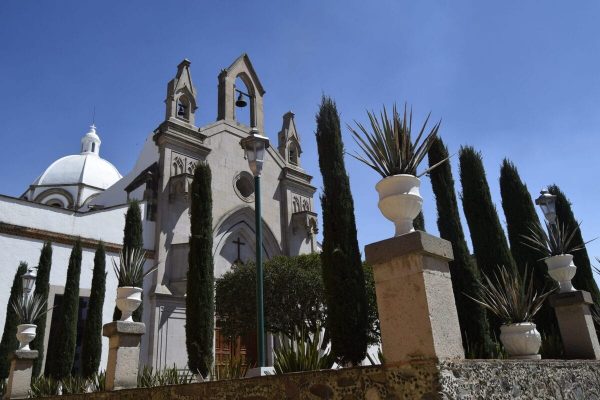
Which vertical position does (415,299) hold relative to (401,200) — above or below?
below

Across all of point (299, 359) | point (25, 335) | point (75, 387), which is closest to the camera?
point (299, 359)

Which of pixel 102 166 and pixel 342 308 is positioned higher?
pixel 102 166

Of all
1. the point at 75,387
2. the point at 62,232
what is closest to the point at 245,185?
the point at 62,232

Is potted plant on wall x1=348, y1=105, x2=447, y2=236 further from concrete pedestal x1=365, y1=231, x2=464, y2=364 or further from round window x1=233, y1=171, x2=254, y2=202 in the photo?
round window x1=233, y1=171, x2=254, y2=202

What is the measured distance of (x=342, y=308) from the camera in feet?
32.7

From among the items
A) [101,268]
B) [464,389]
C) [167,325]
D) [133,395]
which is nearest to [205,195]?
[101,268]

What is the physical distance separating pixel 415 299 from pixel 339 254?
655 centimetres

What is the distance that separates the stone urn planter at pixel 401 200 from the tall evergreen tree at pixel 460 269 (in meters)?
5.83

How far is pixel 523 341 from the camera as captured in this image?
6.62 metres

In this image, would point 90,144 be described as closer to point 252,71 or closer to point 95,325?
point 252,71

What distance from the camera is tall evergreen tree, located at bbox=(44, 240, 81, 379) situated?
14266mm

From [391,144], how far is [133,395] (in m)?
5.24

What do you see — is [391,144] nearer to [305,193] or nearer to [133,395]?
[133,395]

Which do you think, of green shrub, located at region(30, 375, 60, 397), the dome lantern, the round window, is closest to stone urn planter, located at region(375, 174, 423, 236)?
green shrub, located at region(30, 375, 60, 397)
